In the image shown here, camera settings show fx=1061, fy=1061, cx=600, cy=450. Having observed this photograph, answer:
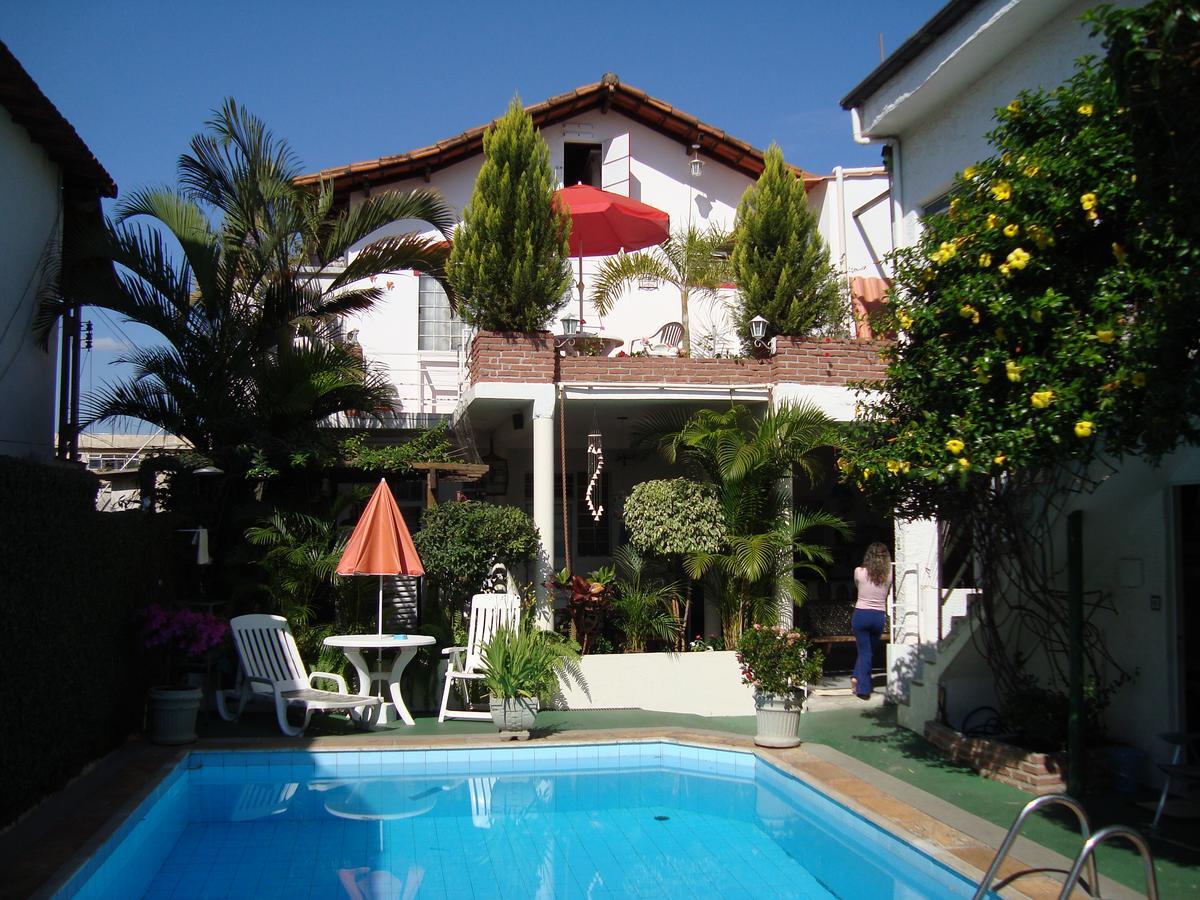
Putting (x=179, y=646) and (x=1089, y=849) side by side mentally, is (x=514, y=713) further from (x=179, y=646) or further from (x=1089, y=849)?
(x=1089, y=849)

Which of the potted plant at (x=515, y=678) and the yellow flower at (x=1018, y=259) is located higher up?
the yellow flower at (x=1018, y=259)

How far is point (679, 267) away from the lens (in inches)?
619

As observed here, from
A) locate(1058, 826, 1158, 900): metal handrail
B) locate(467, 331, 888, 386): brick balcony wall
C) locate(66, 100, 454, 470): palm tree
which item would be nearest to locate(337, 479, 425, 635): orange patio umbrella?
locate(66, 100, 454, 470): palm tree

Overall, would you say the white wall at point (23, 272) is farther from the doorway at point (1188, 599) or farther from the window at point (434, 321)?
the doorway at point (1188, 599)

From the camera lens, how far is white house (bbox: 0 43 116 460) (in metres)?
10.5

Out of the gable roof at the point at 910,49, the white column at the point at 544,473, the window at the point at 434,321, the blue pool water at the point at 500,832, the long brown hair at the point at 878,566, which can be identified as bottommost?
the blue pool water at the point at 500,832

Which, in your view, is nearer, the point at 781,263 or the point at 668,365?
the point at 668,365

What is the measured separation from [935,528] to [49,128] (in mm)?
10454

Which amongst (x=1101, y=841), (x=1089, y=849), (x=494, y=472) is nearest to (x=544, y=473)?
(x=494, y=472)

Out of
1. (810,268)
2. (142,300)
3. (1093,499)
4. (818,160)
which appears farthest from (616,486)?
(1093,499)

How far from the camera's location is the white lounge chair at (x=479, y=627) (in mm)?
11445

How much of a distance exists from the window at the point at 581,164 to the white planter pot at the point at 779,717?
1235 cm

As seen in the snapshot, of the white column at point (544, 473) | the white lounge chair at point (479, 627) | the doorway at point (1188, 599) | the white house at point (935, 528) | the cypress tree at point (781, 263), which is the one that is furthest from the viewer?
the cypress tree at point (781, 263)

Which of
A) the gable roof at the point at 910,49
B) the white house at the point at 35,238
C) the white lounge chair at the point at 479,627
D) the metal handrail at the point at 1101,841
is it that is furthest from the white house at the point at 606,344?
the metal handrail at the point at 1101,841
